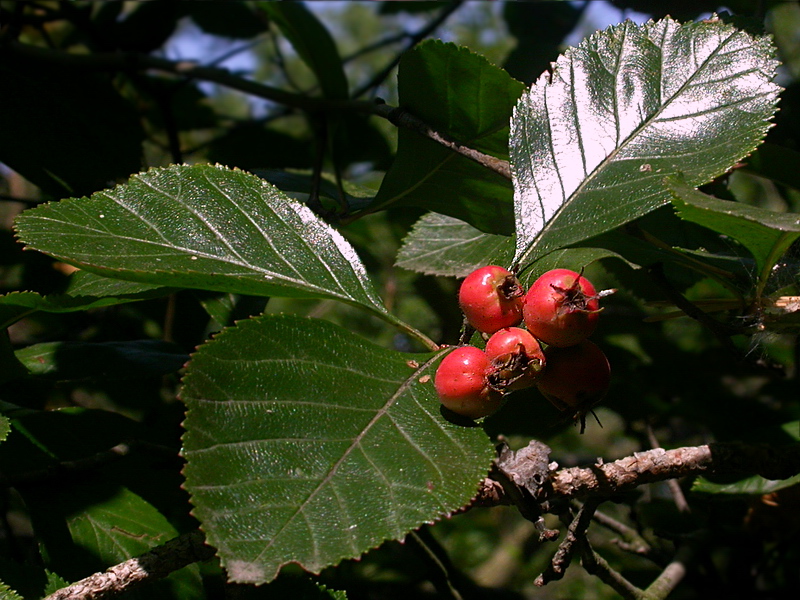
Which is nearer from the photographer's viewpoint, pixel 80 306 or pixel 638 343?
pixel 80 306

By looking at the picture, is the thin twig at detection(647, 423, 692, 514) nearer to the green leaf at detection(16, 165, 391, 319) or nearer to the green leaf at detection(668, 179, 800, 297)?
the green leaf at detection(668, 179, 800, 297)

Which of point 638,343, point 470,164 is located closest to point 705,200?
point 470,164

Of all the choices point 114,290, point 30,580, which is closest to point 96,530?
point 30,580

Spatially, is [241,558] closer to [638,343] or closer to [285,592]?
[285,592]

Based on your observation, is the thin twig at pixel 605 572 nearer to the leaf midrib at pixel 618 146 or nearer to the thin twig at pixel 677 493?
the leaf midrib at pixel 618 146

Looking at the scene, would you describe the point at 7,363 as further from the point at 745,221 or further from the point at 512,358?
the point at 745,221

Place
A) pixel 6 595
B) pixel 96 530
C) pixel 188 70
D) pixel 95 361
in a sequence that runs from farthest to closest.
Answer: pixel 188 70
pixel 95 361
pixel 96 530
pixel 6 595

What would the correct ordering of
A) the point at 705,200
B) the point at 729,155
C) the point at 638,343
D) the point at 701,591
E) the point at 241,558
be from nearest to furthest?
the point at 241,558
the point at 705,200
the point at 729,155
the point at 701,591
the point at 638,343
